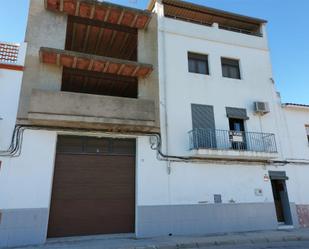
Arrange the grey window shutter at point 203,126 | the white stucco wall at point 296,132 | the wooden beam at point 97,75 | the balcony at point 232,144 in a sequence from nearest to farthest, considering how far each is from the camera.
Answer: the balcony at point 232,144 → the grey window shutter at point 203,126 → the wooden beam at point 97,75 → the white stucco wall at point 296,132

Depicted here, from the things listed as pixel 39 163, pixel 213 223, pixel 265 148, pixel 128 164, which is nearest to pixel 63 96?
pixel 39 163

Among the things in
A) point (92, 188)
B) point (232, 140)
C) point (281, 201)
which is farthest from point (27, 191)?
point (281, 201)

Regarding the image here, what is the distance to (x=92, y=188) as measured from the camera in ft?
32.2

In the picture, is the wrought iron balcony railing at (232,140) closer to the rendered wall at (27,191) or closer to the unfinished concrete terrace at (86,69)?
the unfinished concrete terrace at (86,69)

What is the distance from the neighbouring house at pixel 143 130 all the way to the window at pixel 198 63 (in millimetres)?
73

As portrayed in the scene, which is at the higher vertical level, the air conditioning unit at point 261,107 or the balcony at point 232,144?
the air conditioning unit at point 261,107

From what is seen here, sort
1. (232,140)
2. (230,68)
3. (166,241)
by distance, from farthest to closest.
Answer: (230,68)
(232,140)
(166,241)

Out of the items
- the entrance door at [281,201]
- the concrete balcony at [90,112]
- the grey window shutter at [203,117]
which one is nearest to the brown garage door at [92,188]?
the concrete balcony at [90,112]

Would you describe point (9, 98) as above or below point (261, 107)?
below

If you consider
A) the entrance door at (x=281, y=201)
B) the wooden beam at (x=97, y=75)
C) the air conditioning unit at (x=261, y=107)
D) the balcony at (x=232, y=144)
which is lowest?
the entrance door at (x=281, y=201)

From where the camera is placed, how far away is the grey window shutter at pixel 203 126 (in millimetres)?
11037

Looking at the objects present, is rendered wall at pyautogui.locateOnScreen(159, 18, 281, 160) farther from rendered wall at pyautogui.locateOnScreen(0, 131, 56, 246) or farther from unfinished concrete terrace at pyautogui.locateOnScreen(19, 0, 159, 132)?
rendered wall at pyautogui.locateOnScreen(0, 131, 56, 246)

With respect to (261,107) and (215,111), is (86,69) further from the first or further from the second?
(261,107)

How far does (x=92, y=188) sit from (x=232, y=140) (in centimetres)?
650
